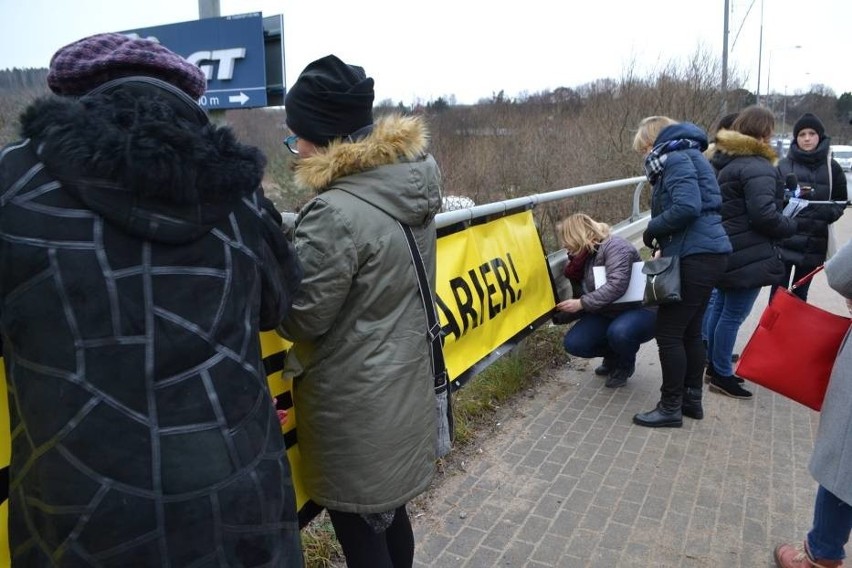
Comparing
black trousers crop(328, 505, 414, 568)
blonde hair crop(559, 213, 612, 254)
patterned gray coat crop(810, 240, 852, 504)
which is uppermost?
blonde hair crop(559, 213, 612, 254)

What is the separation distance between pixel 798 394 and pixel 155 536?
2.46 metres

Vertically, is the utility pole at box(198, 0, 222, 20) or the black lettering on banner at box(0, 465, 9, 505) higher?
the utility pole at box(198, 0, 222, 20)

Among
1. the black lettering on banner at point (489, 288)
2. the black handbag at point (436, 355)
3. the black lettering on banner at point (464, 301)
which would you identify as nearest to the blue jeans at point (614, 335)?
the black lettering on banner at point (489, 288)

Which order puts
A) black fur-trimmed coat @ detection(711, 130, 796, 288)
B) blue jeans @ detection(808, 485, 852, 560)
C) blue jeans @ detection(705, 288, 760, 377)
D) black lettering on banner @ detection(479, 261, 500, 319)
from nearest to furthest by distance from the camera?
1. blue jeans @ detection(808, 485, 852, 560)
2. black lettering on banner @ detection(479, 261, 500, 319)
3. black fur-trimmed coat @ detection(711, 130, 796, 288)
4. blue jeans @ detection(705, 288, 760, 377)

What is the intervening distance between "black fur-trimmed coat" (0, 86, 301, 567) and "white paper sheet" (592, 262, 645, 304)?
339 cm

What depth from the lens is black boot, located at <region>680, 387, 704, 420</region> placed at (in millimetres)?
4285

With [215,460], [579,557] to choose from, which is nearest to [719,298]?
[579,557]

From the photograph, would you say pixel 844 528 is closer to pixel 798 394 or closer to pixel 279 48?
pixel 798 394

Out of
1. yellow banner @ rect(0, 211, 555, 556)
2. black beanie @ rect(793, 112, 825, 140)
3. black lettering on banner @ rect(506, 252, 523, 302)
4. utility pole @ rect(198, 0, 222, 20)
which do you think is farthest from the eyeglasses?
utility pole @ rect(198, 0, 222, 20)

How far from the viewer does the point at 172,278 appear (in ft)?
4.18

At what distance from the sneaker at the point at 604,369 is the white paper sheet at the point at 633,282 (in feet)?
2.39

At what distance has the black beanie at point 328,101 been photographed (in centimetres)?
196

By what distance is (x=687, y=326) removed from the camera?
13.5ft

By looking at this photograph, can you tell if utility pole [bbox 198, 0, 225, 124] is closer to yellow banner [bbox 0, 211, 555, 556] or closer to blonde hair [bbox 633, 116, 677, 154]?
yellow banner [bbox 0, 211, 555, 556]
